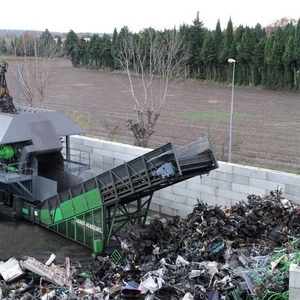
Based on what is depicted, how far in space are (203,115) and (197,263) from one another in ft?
81.7

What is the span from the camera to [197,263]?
1193 cm

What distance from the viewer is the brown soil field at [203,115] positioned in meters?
25.1

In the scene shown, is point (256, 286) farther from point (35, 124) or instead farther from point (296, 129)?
point (296, 129)

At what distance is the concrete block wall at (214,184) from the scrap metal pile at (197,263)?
77 cm

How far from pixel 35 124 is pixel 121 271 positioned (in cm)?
718

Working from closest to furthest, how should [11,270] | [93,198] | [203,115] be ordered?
[11,270] < [93,198] < [203,115]

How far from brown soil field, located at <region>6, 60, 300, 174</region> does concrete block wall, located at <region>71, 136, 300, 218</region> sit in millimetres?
3378

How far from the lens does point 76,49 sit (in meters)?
68.6

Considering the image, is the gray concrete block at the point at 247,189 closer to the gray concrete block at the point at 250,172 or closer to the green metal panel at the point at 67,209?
the gray concrete block at the point at 250,172

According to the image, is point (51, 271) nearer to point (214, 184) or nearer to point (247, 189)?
→ point (214, 184)

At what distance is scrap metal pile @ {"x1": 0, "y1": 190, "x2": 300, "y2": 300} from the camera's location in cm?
1077

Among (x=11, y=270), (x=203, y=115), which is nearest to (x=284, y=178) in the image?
(x=11, y=270)

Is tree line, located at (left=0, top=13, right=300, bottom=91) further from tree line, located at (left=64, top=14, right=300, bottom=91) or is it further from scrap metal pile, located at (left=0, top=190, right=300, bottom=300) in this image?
scrap metal pile, located at (left=0, top=190, right=300, bottom=300)

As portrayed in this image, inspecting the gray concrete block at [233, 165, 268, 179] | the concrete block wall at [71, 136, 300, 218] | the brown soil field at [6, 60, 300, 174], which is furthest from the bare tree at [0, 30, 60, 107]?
the gray concrete block at [233, 165, 268, 179]
